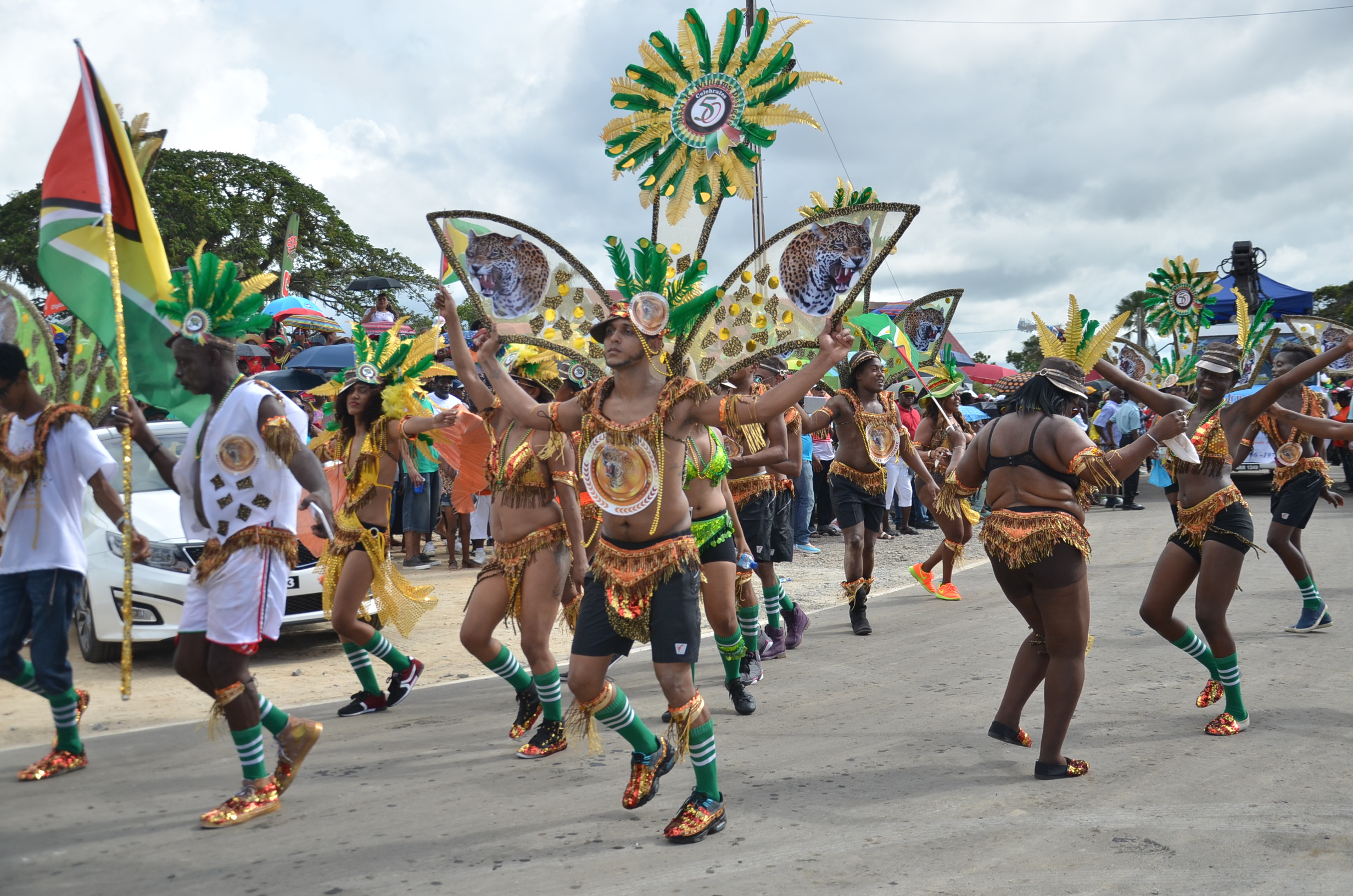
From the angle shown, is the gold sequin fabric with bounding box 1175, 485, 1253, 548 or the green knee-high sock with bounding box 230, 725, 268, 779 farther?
the gold sequin fabric with bounding box 1175, 485, 1253, 548

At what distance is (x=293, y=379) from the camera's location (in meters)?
12.1

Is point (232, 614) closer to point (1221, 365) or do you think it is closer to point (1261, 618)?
point (1221, 365)

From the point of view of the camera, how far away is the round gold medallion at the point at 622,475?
4305 mm

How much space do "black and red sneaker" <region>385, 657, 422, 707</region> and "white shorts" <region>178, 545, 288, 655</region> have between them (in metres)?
1.98

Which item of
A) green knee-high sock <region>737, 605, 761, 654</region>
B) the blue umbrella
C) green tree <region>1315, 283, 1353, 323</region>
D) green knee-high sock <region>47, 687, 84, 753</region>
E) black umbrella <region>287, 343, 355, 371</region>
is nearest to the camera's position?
green knee-high sock <region>47, 687, 84, 753</region>

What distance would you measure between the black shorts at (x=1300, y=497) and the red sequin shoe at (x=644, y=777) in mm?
6215

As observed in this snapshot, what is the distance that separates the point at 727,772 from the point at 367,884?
1855 millimetres

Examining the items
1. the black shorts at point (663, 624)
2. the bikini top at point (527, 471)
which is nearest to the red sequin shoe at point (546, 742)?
the bikini top at point (527, 471)

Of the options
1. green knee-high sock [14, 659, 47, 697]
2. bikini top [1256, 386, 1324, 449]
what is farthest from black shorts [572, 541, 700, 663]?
bikini top [1256, 386, 1324, 449]

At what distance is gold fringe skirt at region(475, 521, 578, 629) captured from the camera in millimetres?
5484

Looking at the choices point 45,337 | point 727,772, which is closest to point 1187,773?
point 727,772

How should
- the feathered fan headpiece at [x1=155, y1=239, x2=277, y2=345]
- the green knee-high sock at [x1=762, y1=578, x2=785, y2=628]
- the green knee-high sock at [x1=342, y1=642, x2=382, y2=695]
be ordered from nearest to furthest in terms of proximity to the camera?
the feathered fan headpiece at [x1=155, y1=239, x2=277, y2=345] < the green knee-high sock at [x1=342, y1=642, x2=382, y2=695] < the green knee-high sock at [x1=762, y1=578, x2=785, y2=628]

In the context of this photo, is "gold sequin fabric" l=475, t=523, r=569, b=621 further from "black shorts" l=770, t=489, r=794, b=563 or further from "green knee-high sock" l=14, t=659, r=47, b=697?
"black shorts" l=770, t=489, r=794, b=563

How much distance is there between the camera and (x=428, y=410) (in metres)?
6.47
